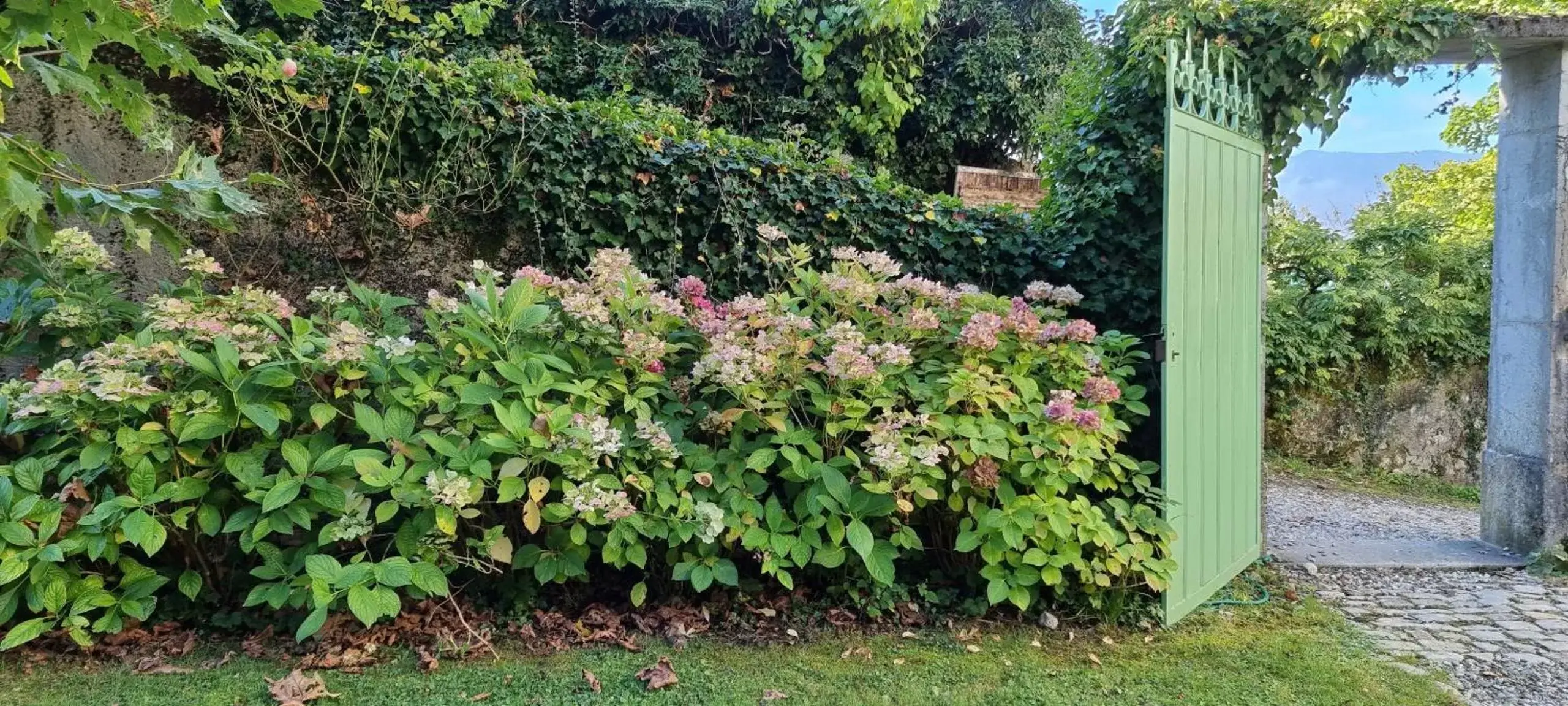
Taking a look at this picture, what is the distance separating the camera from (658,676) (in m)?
2.29

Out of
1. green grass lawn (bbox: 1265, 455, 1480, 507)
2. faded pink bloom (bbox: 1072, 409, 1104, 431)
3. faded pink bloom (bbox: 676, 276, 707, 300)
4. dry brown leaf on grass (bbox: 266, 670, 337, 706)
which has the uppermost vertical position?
faded pink bloom (bbox: 676, 276, 707, 300)

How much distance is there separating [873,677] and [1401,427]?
22.9 feet

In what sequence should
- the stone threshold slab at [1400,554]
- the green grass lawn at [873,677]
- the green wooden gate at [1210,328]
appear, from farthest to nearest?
the stone threshold slab at [1400,554], the green wooden gate at [1210,328], the green grass lawn at [873,677]

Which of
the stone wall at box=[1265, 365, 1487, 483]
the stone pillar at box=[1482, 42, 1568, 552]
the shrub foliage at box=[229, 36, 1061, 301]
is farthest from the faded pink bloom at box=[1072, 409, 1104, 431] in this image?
the stone wall at box=[1265, 365, 1487, 483]

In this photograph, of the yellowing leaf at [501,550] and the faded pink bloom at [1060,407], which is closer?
the yellowing leaf at [501,550]

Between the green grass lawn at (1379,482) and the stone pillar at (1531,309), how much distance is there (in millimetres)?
2368

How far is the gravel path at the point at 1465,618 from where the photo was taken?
2672 mm

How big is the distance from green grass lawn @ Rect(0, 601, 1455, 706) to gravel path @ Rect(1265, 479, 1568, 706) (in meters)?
0.29

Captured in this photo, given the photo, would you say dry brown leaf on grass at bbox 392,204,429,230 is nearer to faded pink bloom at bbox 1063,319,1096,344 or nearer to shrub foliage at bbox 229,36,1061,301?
shrub foliage at bbox 229,36,1061,301

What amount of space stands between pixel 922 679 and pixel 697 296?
1.56 meters

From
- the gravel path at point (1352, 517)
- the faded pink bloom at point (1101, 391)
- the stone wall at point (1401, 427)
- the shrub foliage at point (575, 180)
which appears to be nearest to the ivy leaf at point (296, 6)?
the shrub foliage at point (575, 180)

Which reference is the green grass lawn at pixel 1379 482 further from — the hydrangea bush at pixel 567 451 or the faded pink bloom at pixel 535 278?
the faded pink bloom at pixel 535 278

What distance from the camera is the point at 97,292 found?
276cm

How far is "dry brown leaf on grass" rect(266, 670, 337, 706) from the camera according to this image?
2.09m
